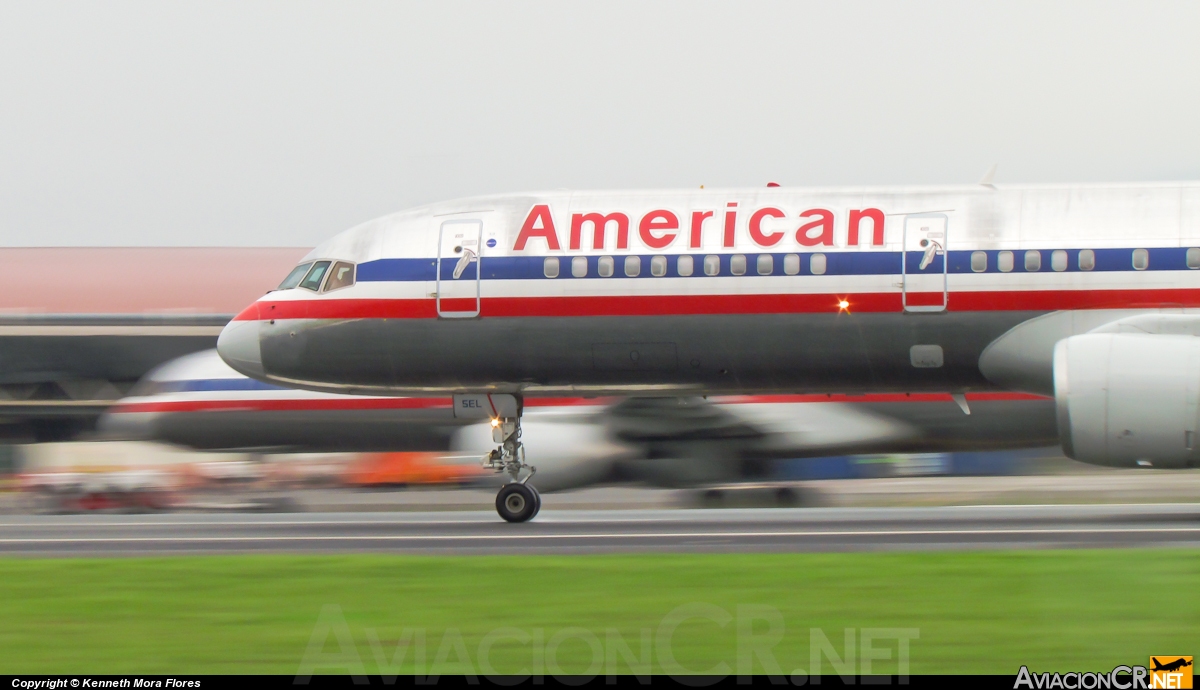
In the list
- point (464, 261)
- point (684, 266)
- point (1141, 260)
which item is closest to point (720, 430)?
point (684, 266)

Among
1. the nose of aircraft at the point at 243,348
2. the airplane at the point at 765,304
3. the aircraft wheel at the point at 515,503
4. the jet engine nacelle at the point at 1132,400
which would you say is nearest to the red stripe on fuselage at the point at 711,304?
the airplane at the point at 765,304

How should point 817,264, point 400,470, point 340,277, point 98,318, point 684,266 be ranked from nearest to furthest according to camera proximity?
1. point 817,264
2. point 684,266
3. point 340,277
4. point 400,470
5. point 98,318

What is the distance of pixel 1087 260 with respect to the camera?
713 inches

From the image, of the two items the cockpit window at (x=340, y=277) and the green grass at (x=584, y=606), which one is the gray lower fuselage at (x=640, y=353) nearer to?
the cockpit window at (x=340, y=277)

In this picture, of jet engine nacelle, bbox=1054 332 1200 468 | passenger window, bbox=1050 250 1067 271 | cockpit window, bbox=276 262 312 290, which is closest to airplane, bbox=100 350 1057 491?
cockpit window, bbox=276 262 312 290

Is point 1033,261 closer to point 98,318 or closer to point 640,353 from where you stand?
point 640,353

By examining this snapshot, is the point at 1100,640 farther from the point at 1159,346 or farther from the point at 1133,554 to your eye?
the point at 1159,346

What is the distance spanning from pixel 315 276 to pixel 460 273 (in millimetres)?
2424

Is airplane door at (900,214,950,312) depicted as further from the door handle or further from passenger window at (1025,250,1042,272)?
the door handle

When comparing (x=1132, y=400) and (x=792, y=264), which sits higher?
(x=792, y=264)

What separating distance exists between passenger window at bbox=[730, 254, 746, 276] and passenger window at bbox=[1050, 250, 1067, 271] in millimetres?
4119

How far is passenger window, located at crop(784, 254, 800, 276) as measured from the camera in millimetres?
18781

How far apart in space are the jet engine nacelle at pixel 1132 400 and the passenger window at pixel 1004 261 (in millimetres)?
1641

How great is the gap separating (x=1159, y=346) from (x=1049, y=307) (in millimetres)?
1631
